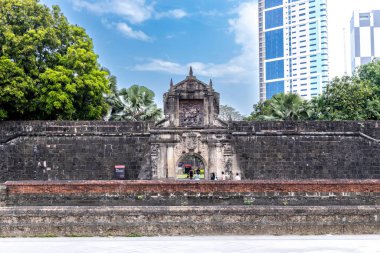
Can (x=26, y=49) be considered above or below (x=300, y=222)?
above

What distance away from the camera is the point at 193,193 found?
1134 centimetres

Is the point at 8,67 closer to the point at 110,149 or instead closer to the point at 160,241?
the point at 110,149

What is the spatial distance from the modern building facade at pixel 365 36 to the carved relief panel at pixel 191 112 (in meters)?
117

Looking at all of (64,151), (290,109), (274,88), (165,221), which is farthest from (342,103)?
(274,88)

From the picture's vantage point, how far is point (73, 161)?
18.5m

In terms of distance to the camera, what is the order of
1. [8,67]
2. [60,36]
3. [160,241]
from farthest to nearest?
[60,36] → [8,67] → [160,241]

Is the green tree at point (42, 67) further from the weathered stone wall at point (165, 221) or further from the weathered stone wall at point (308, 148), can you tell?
the weathered stone wall at point (165, 221)

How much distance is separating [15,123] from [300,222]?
13017 millimetres

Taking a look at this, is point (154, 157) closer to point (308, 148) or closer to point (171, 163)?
point (171, 163)

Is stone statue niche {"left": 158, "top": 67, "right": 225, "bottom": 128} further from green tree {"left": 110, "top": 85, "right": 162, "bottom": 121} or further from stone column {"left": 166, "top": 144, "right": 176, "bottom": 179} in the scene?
green tree {"left": 110, "top": 85, "right": 162, "bottom": 121}

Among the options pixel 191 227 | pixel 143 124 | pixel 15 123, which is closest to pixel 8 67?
pixel 15 123

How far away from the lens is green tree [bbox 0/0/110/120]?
1853 cm

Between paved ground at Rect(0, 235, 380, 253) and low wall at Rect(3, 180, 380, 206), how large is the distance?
5.59 feet

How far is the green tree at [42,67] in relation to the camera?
1853 cm
